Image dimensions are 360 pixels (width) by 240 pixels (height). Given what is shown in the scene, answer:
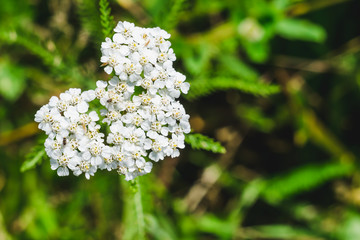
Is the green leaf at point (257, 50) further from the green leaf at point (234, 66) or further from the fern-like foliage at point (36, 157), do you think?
the fern-like foliage at point (36, 157)

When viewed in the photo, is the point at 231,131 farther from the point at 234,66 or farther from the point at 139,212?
the point at 139,212

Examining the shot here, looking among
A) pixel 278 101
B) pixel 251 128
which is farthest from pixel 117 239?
pixel 278 101

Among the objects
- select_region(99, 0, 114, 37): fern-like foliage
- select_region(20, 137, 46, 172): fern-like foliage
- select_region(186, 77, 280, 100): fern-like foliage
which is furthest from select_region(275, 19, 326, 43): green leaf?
select_region(20, 137, 46, 172): fern-like foliage

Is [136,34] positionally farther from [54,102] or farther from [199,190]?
[199,190]

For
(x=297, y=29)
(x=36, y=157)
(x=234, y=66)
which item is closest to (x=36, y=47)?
(x=36, y=157)

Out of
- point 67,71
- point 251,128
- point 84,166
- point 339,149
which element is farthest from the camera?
point 251,128

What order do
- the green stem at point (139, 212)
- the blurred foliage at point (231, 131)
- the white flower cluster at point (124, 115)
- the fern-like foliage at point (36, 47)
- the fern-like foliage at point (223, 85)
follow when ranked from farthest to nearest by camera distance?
the blurred foliage at point (231, 131) < the fern-like foliage at point (223, 85) < the fern-like foliage at point (36, 47) < the green stem at point (139, 212) < the white flower cluster at point (124, 115)

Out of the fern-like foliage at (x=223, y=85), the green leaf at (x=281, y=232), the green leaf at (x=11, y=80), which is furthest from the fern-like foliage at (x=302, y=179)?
the green leaf at (x=11, y=80)
